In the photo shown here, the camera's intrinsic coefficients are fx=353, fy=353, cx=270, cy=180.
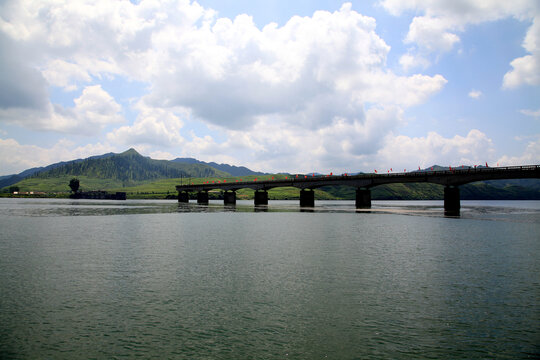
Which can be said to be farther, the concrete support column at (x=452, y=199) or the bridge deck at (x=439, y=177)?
the concrete support column at (x=452, y=199)

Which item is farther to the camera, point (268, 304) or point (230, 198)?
point (230, 198)

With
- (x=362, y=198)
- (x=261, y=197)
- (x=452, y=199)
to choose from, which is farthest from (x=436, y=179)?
(x=261, y=197)

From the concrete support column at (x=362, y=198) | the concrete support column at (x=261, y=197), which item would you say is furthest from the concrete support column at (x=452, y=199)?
the concrete support column at (x=261, y=197)

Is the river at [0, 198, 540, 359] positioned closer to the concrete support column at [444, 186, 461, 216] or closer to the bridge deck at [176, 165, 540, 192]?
the bridge deck at [176, 165, 540, 192]

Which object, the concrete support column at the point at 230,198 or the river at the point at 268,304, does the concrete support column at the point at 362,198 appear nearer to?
the concrete support column at the point at 230,198

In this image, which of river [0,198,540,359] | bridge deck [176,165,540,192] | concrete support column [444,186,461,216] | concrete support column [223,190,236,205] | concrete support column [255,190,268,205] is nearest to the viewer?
river [0,198,540,359]

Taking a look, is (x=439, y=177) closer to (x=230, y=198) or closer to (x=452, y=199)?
(x=452, y=199)

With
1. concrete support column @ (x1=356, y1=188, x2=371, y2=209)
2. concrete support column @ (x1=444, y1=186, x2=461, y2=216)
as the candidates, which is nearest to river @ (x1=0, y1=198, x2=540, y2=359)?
concrete support column @ (x1=444, y1=186, x2=461, y2=216)

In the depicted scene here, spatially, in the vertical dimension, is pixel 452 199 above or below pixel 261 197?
above

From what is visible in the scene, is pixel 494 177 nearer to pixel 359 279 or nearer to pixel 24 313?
pixel 359 279

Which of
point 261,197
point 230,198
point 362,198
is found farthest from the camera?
point 230,198

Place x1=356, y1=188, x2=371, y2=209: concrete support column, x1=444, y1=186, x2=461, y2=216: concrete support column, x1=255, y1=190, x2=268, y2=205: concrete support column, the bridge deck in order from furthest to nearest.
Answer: x1=255, y1=190, x2=268, y2=205: concrete support column, x1=356, y1=188, x2=371, y2=209: concrete support column, x1=444, y1=186, x2=461, y2=216: concrete support column, the bridge deck

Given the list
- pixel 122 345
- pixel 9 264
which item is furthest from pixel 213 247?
pixel 122 345

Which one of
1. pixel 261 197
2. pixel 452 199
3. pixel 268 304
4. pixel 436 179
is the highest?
pixel 436 179
